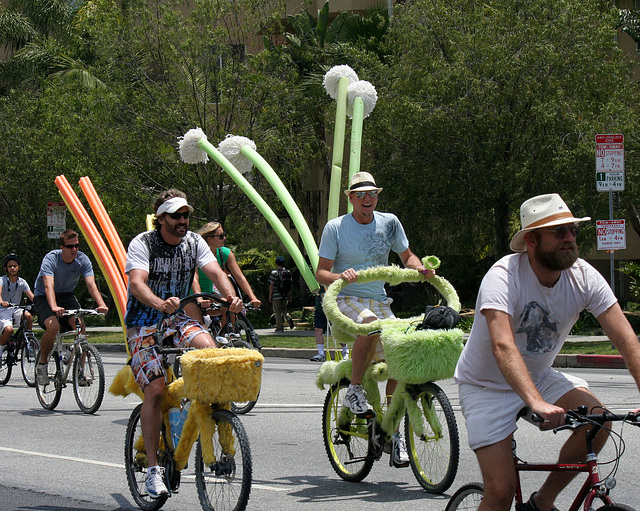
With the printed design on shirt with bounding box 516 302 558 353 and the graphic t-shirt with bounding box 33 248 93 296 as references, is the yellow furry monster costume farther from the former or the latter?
the graphic t-shirt with bounding box 33 248 93 296

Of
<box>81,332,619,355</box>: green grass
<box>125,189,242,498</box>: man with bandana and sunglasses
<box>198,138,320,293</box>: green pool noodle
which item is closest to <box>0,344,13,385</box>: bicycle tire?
<box>198,138,320,293</box>: green pool noodle

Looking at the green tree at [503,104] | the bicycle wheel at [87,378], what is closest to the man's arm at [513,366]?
the bicycle wheel at [87,378]

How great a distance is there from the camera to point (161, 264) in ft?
20.3

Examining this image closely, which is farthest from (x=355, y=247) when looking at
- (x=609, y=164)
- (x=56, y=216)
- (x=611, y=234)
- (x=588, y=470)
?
(x=56, y=216)

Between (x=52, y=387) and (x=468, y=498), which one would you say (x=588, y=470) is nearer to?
(x=468, y=498)

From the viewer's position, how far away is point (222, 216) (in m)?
22.6

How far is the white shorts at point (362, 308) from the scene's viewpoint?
655 centimetres

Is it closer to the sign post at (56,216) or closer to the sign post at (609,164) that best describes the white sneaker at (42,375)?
the sign post at (609,164)

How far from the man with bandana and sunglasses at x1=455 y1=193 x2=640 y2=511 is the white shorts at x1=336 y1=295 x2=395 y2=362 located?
2.49m

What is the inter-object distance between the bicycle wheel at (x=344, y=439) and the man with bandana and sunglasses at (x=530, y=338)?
103 inches

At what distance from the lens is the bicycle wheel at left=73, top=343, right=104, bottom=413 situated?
10.2 meters

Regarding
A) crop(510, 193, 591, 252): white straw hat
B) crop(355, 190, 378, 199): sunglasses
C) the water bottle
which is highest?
crop(355, 190, 378, 199): sunglasses

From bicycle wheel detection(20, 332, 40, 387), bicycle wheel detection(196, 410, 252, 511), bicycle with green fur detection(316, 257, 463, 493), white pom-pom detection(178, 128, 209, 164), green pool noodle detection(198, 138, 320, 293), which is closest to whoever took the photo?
bicycle wheel detection(196, 410, 252, 511)

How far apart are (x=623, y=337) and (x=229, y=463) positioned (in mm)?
2401
